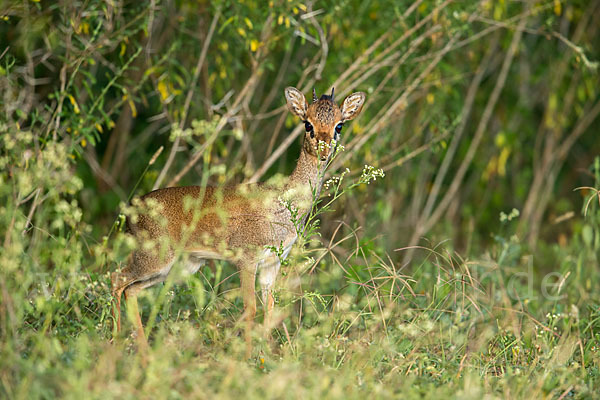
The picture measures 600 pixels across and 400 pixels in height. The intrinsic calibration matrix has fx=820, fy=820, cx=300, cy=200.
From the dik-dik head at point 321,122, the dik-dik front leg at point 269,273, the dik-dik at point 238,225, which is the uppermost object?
the dik-dik head at point 321,122

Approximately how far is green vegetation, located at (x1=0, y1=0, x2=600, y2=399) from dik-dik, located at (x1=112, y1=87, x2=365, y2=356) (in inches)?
7.8

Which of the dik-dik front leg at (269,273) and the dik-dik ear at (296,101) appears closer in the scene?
the dik-dik front leg at (269,273)

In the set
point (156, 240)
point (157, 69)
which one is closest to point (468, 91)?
point (157, 69)

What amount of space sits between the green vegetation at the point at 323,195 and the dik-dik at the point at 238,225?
0.20 m

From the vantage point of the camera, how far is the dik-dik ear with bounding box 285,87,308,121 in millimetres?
6039

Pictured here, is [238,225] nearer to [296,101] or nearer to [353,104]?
[296,101]

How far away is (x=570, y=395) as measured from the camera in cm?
461

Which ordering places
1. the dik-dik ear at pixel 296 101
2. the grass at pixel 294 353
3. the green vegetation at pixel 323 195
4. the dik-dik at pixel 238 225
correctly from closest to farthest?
the grass at pixel 294 353, the green vegetation at pixel 323 195, the dik-dik at pixel 238 225, the dik-dik ear at pixel 296 101

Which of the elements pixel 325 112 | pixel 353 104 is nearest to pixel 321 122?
pixel 325 112

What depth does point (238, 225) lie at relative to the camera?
228 inches

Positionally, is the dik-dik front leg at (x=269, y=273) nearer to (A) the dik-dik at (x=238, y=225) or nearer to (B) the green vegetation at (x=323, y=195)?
(A) the dik-dik at (x=238, y=225)

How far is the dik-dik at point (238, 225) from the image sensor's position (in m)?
5.64

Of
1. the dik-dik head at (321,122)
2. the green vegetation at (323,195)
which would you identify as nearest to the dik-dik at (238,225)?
the dik-dik head at (321,122)

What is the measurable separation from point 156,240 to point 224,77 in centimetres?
249
